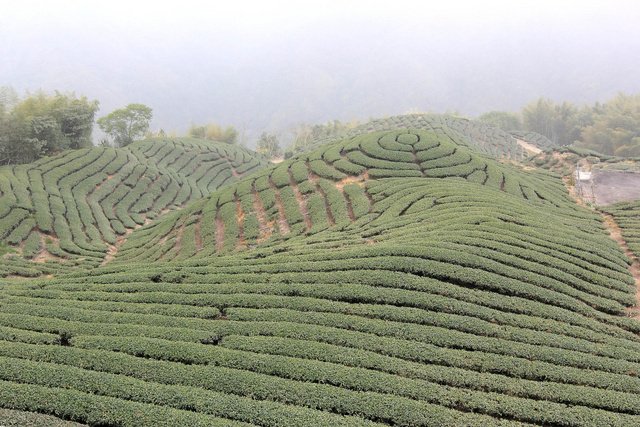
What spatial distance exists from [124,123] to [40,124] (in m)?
20.1

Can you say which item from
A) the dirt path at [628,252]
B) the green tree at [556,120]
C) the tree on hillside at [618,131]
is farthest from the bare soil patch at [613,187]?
the green tree at [556,120]

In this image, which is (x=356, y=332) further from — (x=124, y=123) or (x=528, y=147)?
(x=528, y=147)

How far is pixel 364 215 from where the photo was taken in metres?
21.8

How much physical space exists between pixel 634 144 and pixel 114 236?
7988 centimetres

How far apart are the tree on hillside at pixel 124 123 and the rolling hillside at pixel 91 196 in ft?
15.7

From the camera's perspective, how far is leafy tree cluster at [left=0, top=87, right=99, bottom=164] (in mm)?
34562

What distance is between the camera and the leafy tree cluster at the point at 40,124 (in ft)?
113

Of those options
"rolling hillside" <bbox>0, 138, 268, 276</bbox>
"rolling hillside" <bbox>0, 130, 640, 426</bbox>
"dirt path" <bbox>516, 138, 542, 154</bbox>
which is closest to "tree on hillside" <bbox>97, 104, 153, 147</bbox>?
"rolling hillside" <bbox>0, 138, 268, 276</bbox>

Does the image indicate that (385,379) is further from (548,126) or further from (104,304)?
(548,126)

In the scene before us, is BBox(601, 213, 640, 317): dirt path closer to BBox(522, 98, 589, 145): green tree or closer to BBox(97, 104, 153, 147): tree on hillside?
BBox(97, 104, 153, 147): tree on hillside

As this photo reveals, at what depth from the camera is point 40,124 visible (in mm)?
36938

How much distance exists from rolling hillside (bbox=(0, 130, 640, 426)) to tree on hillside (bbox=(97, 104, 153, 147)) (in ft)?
151

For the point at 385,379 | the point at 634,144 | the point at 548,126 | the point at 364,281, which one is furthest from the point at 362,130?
the point at 385,379

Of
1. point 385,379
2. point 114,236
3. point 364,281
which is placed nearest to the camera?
point 385,379
